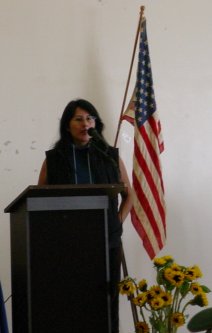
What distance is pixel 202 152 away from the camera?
3062 mm

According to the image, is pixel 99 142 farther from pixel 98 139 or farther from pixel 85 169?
pixel 85 169

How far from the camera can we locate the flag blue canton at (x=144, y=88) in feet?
8.71

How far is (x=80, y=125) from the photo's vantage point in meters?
2.21

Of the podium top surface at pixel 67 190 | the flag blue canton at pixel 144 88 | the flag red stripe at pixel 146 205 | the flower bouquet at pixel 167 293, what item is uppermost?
the flag blue canton at pixel 144 88

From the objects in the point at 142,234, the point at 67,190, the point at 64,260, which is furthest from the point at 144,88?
the point at 64,260

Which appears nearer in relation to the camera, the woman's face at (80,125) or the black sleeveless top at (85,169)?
the black sleeveless top at (85,169)

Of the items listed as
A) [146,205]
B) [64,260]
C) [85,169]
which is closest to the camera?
[64,260]

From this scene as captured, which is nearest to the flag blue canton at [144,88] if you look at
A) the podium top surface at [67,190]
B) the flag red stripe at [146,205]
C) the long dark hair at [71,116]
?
the flag red stripe at [146,205]

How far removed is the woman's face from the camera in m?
2.17

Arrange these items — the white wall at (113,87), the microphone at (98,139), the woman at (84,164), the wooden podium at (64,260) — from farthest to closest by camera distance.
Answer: the white wall at (113,87), the woman at (84,164), the microphone at (98,139), the wooden podium at (64,260)

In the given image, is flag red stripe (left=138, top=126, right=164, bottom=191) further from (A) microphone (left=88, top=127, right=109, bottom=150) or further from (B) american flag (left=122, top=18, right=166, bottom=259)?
(A) microphone (left=88, top=127, right=109, bottom=150)

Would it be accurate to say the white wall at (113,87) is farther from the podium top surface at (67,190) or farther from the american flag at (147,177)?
the podium top surface at (67,190)

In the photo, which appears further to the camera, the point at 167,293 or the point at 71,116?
the point at 71,116

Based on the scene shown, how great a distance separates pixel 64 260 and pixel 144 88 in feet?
4.61
